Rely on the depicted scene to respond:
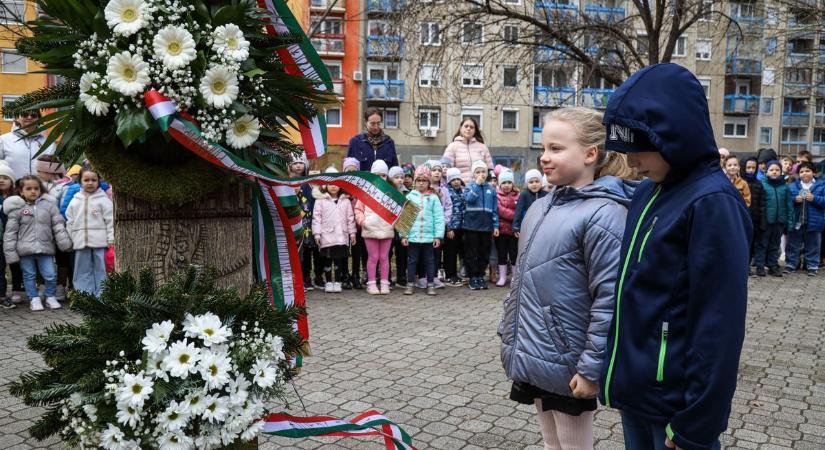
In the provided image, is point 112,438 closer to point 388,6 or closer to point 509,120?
point 388,6

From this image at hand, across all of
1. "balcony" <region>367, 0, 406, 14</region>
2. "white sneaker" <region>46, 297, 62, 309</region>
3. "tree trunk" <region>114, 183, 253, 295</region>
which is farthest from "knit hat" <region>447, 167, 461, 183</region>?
"tree trunk" <region>114, 183, 253, 295</region>

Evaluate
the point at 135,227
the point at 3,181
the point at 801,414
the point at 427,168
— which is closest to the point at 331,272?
the point at 427,168

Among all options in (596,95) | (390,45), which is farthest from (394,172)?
(596,95)

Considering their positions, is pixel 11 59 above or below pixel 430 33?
above

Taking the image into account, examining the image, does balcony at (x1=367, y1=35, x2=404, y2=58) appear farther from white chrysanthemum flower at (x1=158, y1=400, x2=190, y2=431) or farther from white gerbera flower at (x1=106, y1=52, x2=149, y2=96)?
white chrysanthemum flower at (x1=158, y1=400, x2=190, y2=431)

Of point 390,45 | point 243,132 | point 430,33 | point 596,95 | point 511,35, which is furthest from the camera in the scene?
point 596,95

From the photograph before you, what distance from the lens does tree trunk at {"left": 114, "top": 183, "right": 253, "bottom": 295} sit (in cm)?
294

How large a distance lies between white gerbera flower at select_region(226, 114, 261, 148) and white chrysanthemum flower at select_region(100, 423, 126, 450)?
1202mm

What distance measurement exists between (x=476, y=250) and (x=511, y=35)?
4063 millimetres

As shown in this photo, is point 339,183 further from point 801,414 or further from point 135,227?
point 801,414

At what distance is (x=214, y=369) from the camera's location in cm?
261

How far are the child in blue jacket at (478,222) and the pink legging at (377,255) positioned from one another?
135 centimetres

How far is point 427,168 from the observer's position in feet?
35.2

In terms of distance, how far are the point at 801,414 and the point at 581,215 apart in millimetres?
3227
